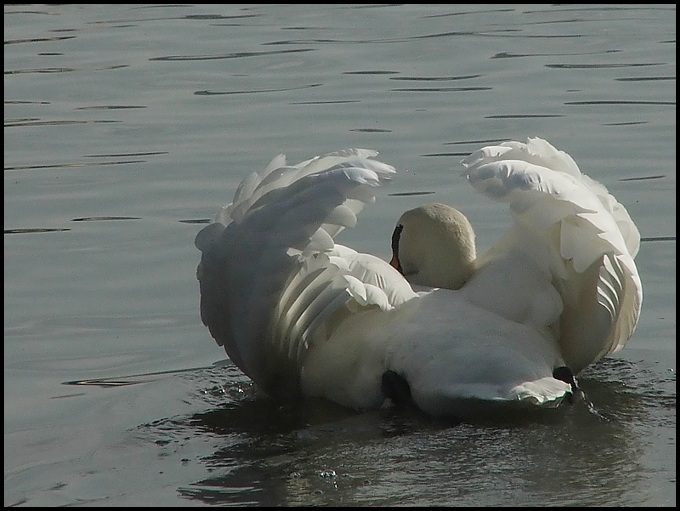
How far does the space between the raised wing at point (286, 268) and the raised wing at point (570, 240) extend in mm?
450

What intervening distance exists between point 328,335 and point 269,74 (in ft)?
22.8

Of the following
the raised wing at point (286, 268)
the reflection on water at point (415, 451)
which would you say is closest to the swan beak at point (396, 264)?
the raised wing at point (286, 268)

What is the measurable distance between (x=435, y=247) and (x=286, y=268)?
35.5 inches

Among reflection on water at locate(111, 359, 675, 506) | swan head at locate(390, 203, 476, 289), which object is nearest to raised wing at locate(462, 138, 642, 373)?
swan head at locate(390, 203, 476, 289)

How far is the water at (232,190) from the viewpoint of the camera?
4.88 m

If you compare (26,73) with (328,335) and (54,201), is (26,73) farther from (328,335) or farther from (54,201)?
(328,335)

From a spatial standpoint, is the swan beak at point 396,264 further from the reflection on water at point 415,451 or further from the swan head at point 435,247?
the reflection on water at point 415,451

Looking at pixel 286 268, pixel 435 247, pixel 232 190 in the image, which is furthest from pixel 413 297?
pixel 232 190

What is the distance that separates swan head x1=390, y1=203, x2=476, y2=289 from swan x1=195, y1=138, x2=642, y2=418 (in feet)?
0.32

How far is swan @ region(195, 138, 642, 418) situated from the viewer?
17.2ft

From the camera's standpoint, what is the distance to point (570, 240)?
17.7 feet

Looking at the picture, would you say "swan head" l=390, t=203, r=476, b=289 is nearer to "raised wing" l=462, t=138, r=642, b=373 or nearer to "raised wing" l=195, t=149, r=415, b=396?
"raised wing" l=462, t=138, r=642, b=373

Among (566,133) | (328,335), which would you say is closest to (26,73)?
(566,133)

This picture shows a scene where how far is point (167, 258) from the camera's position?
780cm
